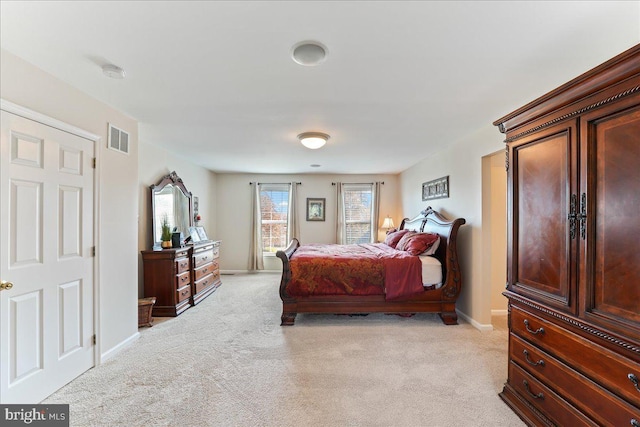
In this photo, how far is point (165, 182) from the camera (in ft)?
14.4

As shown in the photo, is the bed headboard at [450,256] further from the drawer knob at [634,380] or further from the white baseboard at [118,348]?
the white baseboard at [118,348]

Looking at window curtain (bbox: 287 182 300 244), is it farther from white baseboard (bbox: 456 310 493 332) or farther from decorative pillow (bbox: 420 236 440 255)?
white baseboard (bbox: 456 310 493 332)

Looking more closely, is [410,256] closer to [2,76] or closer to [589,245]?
[589,245]

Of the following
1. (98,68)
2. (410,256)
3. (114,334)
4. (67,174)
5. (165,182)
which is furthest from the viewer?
(165,182)

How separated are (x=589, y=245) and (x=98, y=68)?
3.23 metres

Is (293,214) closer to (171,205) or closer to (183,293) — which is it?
(171,205)

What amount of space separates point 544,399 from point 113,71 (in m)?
3.56

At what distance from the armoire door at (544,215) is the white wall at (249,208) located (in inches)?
197

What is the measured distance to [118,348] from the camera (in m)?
2.82

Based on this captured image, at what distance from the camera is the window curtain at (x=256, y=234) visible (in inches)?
270

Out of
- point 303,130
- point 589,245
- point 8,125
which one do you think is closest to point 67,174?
point 8,125

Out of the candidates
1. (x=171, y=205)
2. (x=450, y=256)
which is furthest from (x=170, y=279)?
(x=450, y=256)

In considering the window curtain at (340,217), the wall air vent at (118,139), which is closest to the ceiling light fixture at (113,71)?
the wall air vent at (118,139)

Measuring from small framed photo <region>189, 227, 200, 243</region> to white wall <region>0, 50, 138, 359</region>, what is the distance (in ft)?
6.25
